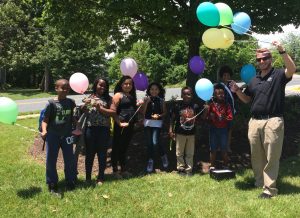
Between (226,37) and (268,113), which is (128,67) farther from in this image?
(268,113)

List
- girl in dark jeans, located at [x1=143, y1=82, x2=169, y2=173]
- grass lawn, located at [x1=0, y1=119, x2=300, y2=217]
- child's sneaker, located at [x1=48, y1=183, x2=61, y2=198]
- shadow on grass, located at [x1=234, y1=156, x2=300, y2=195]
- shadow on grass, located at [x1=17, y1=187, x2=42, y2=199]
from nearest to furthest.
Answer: grass lawn, located at [x1=0, y1=119, x2=300, y2=217]
shadow on grass, located at [x1=17, y1=187, x2=42, y2=199]
child's sneaker, located at [x1=48, y1=183, x2=61, y2=198]
shadow on grass, located at [x1=234, y1=156, x2=300, y2=195]
girl in dark jeans, located at [x1=143, y1=82, x2=169, y2=173]

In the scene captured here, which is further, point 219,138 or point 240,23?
point 219,138

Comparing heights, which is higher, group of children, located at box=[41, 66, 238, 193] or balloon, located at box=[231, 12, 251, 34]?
balloon, located at box=[231, 12, 251, 34]

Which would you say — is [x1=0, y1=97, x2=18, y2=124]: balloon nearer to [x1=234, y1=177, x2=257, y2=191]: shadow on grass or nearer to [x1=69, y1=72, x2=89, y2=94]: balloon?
[x1=69, y1=72, x2=89, y2=94]: balloon

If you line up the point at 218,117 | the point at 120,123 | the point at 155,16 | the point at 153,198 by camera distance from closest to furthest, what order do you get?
the point at 153,198 → the point at 120,123 → the point at 218,117 → the point at 155,16

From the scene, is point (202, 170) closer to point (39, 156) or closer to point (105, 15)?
point (39, 156)

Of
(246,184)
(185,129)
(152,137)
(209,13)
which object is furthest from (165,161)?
(209,13)

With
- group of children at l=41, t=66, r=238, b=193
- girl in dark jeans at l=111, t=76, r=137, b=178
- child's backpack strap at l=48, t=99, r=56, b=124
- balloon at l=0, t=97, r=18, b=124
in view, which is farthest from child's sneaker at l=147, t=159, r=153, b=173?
balloon at l=0, t=97, r=18, b=124

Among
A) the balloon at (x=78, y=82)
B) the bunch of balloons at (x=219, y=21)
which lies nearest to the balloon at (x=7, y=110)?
the balloon at (x=78, y=82)

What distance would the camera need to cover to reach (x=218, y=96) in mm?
6531

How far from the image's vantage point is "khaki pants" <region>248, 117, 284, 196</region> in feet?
17.5

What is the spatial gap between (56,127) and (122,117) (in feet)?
3.76

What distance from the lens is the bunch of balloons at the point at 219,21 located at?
5.63 metres

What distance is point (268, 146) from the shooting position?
539cm
